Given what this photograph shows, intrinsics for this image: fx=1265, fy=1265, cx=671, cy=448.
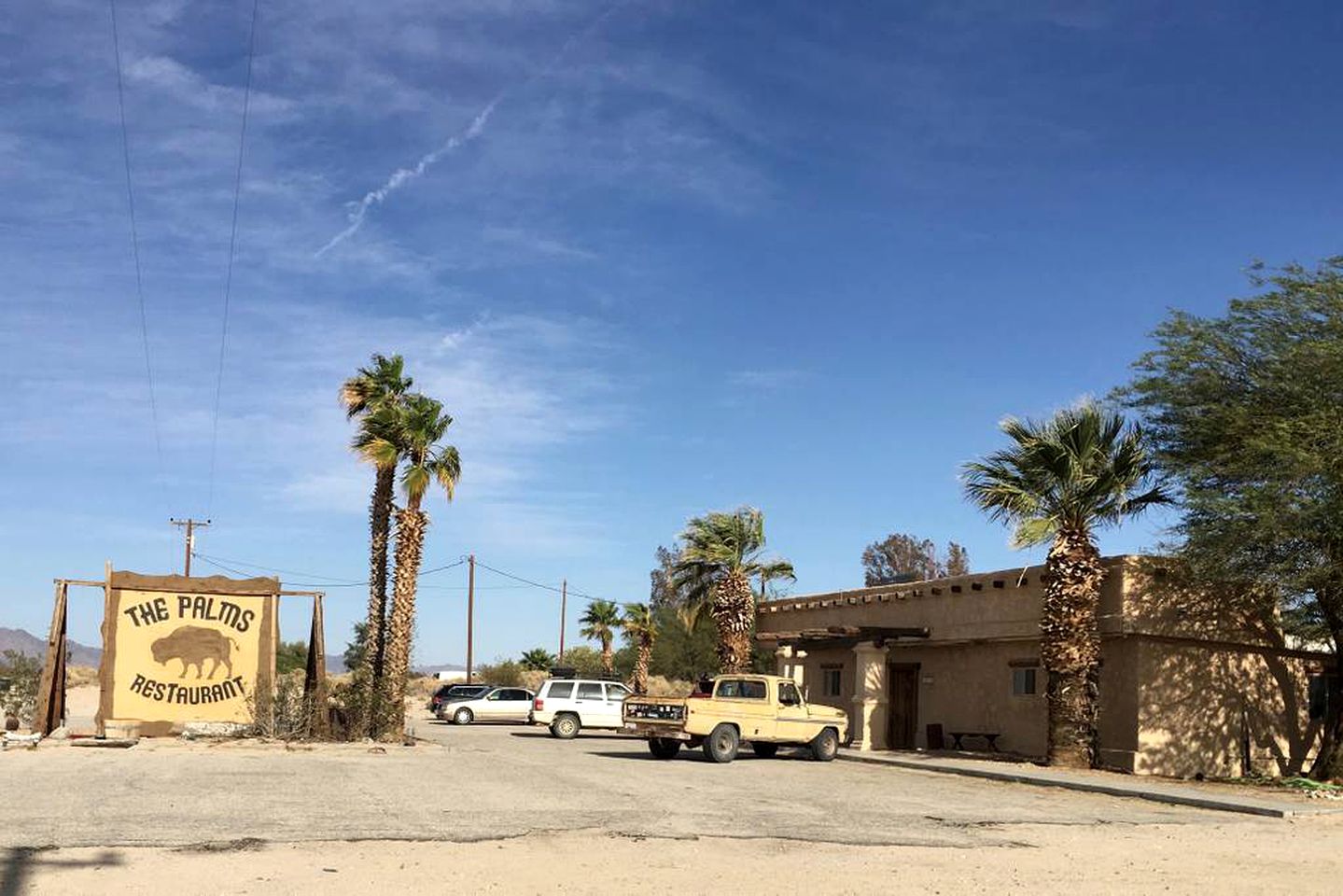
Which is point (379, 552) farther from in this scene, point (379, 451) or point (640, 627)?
point (640, 627)

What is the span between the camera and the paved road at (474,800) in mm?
13227

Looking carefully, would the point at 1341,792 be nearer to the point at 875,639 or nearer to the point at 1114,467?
the point at 1114,467

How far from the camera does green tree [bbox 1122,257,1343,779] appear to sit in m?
22.7

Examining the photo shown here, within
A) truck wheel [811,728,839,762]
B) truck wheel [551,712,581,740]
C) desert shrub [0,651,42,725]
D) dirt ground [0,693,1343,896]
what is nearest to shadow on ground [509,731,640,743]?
truck wheel [551,712,581,740]

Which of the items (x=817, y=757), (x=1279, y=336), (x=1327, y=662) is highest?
(x=1279, y=336)

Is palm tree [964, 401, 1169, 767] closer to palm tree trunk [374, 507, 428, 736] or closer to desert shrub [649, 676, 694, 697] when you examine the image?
palm tree trunk [374, 507, 428, 736]

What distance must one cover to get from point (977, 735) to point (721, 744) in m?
7.22

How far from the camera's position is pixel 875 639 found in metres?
32.8

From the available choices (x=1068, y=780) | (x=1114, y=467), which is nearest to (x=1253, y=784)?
(x=1068, y=780)

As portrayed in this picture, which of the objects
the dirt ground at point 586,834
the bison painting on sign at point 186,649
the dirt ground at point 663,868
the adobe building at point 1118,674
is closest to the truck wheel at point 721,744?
the dirt ground at point 586,834

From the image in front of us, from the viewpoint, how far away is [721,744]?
2672 cm

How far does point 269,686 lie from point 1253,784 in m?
20.4

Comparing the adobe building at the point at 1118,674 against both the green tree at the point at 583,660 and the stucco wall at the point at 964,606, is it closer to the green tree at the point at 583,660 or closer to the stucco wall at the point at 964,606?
the stucco wall at the point at 964,606

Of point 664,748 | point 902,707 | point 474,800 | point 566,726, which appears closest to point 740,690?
point 664,748
